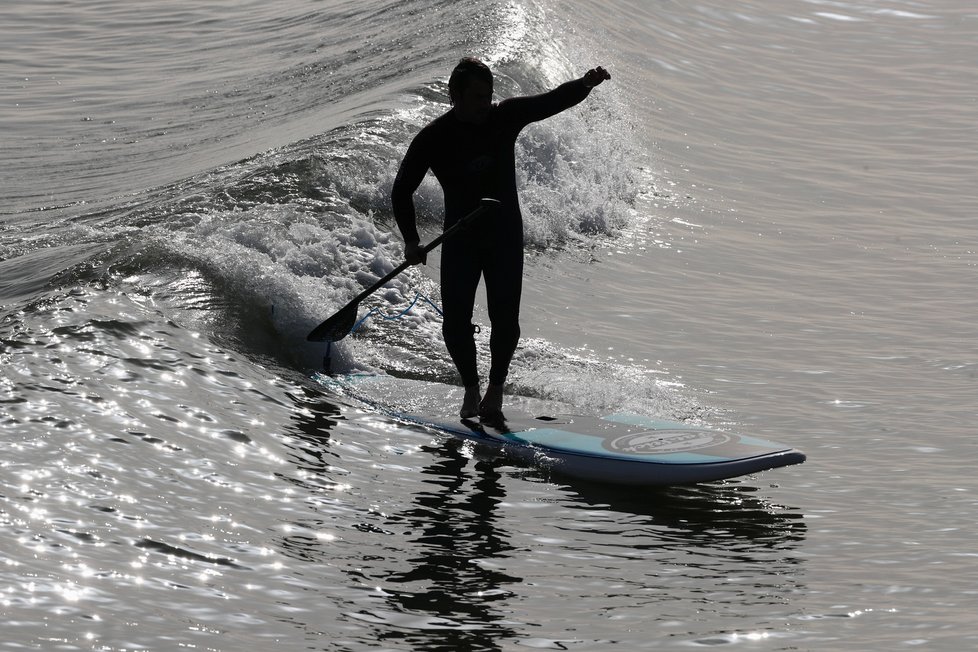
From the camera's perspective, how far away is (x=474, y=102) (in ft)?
17.8

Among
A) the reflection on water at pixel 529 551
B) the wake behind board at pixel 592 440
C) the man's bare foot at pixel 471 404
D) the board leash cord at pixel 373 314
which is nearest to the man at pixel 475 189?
the man's bare foot at pixel 471 404

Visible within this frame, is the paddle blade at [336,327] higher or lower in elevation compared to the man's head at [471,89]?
lower

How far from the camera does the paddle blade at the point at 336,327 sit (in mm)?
6613

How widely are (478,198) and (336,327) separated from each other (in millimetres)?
1499

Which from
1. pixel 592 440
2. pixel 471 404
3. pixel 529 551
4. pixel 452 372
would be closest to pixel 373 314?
pixel 452 372

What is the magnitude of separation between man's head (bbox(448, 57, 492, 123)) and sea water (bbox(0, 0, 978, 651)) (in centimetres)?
171

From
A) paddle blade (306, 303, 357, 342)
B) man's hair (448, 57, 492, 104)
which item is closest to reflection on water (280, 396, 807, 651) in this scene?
paddle blade (306, 303, 357, 342)

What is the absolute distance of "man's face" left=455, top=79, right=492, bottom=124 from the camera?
5.40 meters

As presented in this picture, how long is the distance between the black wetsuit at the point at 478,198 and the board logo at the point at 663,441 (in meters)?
0.79

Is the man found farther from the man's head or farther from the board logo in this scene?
the board logo

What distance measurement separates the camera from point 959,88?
19484 mm

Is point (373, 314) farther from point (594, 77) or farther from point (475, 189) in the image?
point (594, 77)

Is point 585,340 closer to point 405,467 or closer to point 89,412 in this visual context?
point 405,467

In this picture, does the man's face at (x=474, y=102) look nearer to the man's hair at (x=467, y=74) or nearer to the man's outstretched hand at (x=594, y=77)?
the man's hair at (x=467, y=74)
